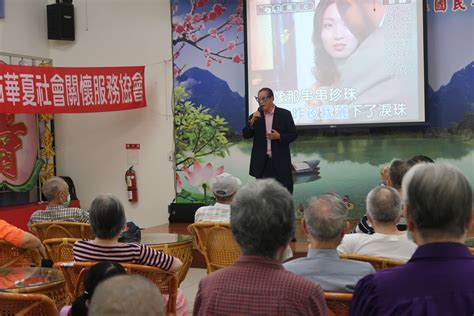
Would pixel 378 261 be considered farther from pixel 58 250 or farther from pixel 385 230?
pixel 58 250

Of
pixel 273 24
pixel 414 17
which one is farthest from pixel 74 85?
pixel 414 17

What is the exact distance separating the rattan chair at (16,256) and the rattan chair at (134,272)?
0.70 meters

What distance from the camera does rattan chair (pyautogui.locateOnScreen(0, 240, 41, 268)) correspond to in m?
3.46

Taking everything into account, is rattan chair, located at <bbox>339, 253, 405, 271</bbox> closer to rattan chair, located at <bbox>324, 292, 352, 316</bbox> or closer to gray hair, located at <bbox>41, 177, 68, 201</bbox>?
rattan chair, located at <bbox>324, 292, 352, 316</bbox>

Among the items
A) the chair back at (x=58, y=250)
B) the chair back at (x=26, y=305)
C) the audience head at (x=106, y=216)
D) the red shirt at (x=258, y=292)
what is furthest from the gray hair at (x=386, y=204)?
the chair back at (x=58, y=250)

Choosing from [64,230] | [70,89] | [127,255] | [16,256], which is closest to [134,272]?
[127,255]

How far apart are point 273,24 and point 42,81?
258 cm

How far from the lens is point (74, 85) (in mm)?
7055

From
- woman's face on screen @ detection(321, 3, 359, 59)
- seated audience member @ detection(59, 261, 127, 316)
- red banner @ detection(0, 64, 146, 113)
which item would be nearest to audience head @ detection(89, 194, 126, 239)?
seated audience member @ detection(59, 261, 127, 316)

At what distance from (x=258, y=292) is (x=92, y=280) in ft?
1.89

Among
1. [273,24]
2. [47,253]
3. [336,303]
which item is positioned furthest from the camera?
[273,24]

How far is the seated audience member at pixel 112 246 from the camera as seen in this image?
2.87 metres

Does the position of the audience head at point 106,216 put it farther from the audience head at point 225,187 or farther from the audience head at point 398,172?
the audience head at point 398,172

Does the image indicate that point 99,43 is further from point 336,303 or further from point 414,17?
point 336,303
